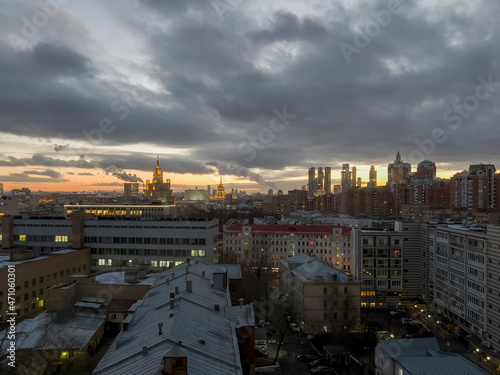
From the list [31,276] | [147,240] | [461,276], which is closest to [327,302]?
[461,276]

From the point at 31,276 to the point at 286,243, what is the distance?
38.9m

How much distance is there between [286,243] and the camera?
61.5 meters

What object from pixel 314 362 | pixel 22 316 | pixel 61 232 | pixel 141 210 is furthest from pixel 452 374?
pixel 141 210

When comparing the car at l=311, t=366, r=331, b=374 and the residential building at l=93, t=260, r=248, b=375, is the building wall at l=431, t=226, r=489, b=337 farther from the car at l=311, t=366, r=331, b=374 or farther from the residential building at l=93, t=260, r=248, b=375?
the residential building at l=93, t=260, r=248, b=375

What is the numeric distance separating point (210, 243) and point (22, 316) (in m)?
18.4

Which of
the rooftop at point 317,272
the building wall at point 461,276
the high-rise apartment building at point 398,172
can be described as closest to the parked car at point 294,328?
the rooftop at point 317,272

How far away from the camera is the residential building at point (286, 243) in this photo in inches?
2323

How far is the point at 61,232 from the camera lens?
141 ft

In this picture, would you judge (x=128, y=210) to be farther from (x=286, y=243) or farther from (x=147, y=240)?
(x=147, y=240)

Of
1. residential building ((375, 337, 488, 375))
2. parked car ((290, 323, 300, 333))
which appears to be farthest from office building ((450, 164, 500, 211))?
residential building ((375, 337, 488, 375))

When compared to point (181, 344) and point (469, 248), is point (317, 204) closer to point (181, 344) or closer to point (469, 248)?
point (469, 248)

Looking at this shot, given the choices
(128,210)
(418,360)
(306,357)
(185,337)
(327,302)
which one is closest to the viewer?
(185,337)

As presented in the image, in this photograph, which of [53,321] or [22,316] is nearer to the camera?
[53,321]

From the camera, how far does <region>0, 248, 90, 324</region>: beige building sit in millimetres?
28469
